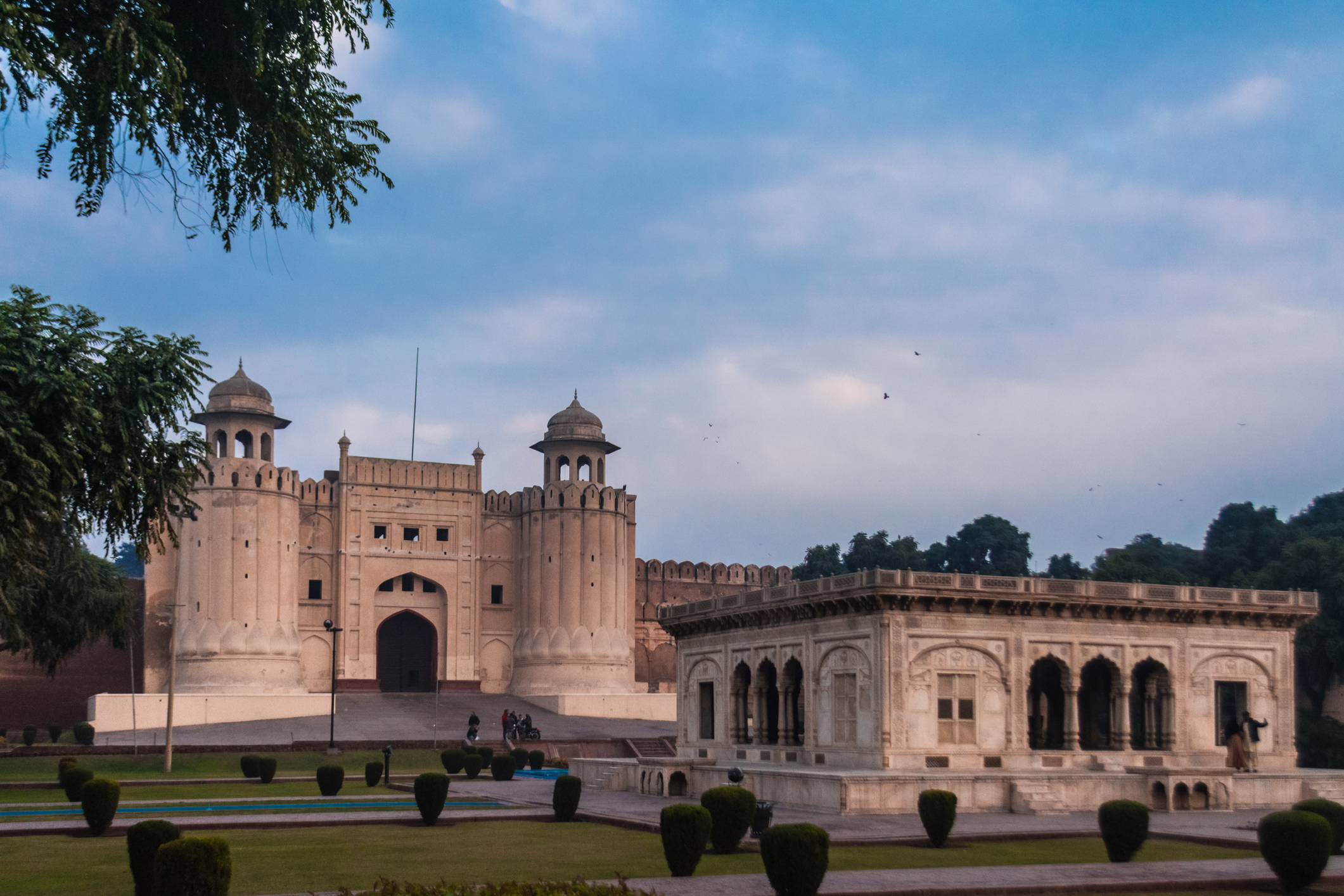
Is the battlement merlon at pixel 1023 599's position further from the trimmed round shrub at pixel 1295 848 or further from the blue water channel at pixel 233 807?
the trimmed round shrub at pixel 1295 848

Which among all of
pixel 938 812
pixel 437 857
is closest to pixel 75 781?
pixel 437 857

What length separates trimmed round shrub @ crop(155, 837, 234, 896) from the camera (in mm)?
11195

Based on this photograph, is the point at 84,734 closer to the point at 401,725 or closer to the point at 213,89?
the point at 401,725

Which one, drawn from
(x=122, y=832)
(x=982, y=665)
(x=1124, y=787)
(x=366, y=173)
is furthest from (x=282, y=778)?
(x=366, y=173)

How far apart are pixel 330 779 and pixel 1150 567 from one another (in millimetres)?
40056

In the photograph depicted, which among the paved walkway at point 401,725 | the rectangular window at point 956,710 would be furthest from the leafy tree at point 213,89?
the paved walkway at point 401,725

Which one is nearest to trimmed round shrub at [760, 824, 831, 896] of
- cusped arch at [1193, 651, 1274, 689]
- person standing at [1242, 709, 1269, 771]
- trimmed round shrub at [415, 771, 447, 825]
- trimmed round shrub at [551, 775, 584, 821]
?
trimmed round shrub at [415, 771, 447, 825]

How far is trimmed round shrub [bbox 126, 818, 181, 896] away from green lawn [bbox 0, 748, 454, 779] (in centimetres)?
A: 1868

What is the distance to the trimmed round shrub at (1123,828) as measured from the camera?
1609cm

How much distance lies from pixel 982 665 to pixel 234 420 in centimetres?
3251

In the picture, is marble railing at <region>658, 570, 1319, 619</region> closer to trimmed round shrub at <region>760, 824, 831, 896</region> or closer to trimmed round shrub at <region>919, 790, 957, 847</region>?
trimmed round shrub at <region>919, 790, 957, 847</region>

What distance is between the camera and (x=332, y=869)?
1548cm

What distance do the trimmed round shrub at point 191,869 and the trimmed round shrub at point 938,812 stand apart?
9642 mm

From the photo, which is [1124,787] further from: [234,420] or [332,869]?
[234,420]
